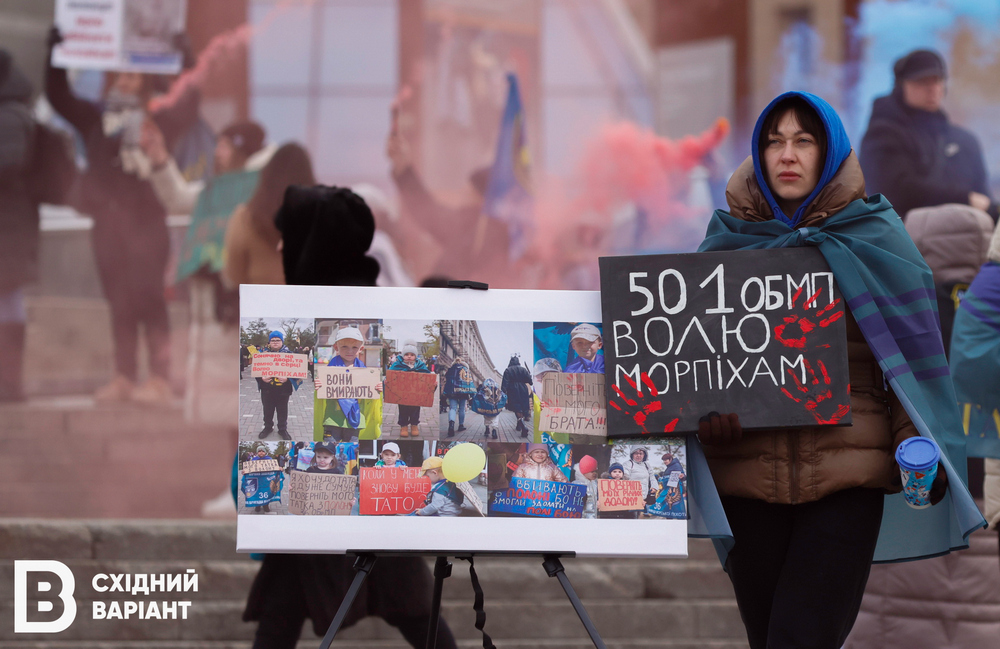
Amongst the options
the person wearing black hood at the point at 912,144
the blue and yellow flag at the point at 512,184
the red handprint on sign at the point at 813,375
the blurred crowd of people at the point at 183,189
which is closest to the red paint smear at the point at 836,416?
the red handprint on sign at the point at 813,375

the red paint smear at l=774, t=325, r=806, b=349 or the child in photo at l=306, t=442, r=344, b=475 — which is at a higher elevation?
the red paint smear at l=774, t=325, r=806, b=349

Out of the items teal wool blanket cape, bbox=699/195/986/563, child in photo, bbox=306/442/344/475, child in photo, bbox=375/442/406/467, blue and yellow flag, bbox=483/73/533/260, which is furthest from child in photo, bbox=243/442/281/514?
blue and yellow flag, bbox=483/73/533/260

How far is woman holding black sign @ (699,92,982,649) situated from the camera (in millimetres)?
2234

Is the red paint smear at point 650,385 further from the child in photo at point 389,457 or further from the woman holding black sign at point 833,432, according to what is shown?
the child in photo at point 389,457

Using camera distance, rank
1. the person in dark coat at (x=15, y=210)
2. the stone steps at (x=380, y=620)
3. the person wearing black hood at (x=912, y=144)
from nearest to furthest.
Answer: the stone steps at (x=380, y=620) < the person wearing black hood at (x=912, y=144) < the person in dark coat at (x=15, y=210)

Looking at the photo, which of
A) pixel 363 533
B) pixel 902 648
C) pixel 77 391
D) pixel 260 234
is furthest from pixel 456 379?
pixel 77 391

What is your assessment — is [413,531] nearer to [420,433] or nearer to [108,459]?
[420,433]

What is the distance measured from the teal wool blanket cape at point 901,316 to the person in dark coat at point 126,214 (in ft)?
18.9

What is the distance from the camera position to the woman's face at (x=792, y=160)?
7.84 feet

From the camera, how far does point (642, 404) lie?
92.3 inches

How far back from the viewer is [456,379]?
2.35 metres

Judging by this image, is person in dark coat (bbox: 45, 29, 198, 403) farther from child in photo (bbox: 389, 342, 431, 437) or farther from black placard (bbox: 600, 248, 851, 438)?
black placard (bbox: 600, 248, 851, 438)

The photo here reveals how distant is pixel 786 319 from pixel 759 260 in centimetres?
16

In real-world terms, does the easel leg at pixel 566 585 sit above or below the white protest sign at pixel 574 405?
below
